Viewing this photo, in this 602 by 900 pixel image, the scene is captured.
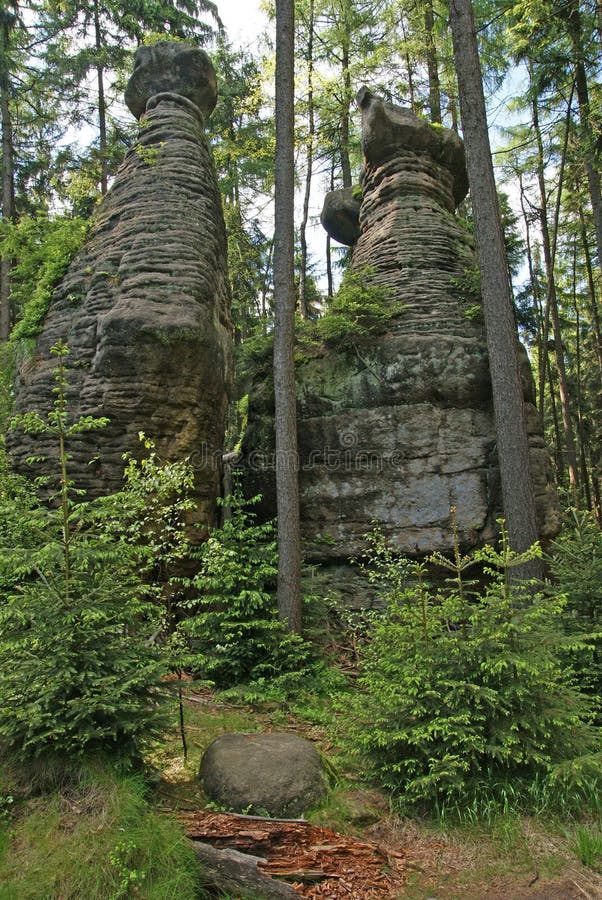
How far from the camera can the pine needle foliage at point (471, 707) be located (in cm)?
433

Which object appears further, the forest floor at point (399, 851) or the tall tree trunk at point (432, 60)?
the tall tree trunk at point (432, 60)

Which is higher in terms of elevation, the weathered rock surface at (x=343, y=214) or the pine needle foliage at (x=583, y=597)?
the weathered rock surface at (x=343, y=214)

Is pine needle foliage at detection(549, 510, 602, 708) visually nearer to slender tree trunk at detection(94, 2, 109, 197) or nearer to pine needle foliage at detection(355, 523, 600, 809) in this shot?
pine needle foliage at detection(355, 523, 600, 809)

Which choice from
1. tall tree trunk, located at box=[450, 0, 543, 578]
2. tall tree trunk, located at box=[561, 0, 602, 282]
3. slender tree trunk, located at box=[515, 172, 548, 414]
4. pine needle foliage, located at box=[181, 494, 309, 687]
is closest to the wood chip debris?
pine needle foliage, located at box=[181, 494, 309, 687]

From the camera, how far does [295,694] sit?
709cm

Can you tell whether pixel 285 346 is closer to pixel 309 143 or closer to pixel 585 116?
pixel 585 116

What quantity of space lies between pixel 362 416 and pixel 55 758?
7280 mm

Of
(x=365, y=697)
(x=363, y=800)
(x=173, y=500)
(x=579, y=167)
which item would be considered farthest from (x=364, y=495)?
(x=579, y=167)

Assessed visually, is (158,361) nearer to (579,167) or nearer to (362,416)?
(362,416)

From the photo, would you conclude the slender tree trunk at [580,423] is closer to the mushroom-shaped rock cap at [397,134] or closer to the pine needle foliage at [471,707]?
the mushroom-shaped rock cap at [397,134]

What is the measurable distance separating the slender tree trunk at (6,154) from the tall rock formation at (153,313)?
687 cm

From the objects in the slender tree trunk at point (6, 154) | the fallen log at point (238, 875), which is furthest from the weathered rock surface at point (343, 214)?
the fallen log at point (238, 875)

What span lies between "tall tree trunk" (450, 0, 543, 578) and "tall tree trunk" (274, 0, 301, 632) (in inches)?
110

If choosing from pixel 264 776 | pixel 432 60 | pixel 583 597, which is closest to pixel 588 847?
pixel 264 776
